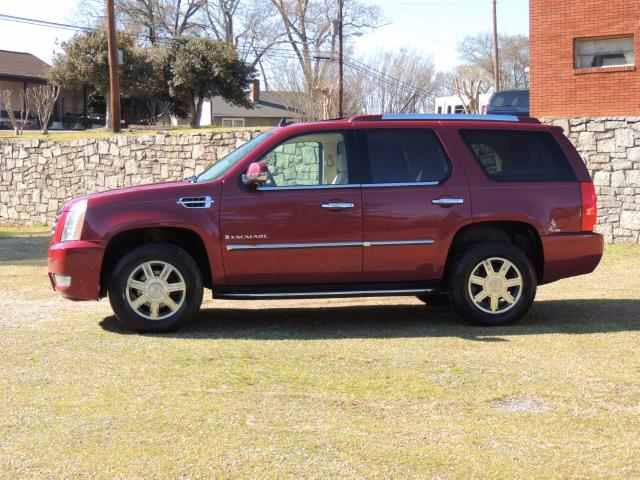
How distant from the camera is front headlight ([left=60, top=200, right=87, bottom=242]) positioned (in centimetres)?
766

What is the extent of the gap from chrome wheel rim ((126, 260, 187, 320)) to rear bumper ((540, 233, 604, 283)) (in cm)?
313

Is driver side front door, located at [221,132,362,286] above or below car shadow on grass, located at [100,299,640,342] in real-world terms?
above

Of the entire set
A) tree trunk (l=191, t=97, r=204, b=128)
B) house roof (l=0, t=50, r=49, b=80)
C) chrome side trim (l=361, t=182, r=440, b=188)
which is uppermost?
house roof (l=0, t=50, r=49, b=80)

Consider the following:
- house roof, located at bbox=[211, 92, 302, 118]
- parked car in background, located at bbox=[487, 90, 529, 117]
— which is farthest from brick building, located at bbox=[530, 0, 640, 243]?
house roof, located at bbox=[211, 92, 302, 118]

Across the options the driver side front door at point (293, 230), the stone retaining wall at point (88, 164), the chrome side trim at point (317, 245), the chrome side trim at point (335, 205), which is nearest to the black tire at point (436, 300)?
the chrome side trim at point (317, 245)

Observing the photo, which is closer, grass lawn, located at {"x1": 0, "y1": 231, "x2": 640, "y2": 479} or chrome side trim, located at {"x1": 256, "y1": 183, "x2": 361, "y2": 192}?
grass lawn, located at {"x1": 0, "y1": 231, "x2": 640, "y2": 479}

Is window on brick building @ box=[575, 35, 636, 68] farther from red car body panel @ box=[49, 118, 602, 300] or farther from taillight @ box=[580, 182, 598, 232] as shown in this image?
red car body panel @ box=[49, 118, 602, 300]

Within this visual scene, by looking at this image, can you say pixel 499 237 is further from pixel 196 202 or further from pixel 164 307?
pixel 164 307

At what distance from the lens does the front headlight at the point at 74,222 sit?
25.1ft

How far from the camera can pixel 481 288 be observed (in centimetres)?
802

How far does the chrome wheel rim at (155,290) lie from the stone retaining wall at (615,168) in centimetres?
973

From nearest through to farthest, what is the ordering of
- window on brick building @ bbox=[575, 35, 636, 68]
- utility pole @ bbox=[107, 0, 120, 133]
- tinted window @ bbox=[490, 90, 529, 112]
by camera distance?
window on brick building @ bbox=[575, 35, 636, 68] → tinted window @ bbox=[490, 90, 529, 112] → utility pole @ bbox=[107, 0, 120, 133]

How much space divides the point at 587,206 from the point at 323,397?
3692mm

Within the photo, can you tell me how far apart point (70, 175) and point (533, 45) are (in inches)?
455
